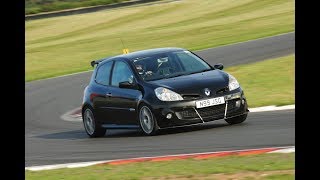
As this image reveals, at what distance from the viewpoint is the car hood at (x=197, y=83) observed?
1398 cm

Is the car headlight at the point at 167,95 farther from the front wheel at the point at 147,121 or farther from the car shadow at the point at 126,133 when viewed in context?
the car shadow at the point at 126,133

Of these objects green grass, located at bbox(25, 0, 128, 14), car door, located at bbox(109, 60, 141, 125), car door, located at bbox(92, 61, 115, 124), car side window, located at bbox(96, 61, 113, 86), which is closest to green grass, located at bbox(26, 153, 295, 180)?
car door, located at bbox(109, 60, 141, 125)

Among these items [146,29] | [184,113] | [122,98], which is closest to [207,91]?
[184,113]

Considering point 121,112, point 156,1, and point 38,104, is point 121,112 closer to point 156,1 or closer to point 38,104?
point 38,104

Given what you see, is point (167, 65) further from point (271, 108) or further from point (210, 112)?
point (271, 108)

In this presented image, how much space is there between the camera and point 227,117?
14094mm

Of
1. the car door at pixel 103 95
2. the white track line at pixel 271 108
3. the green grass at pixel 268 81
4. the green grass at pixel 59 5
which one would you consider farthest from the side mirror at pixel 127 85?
the green grass at pixel 59 5

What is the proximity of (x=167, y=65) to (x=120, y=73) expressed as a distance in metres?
0.90

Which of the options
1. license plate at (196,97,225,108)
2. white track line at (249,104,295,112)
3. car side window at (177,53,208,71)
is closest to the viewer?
license plate at (196,97,225,108)

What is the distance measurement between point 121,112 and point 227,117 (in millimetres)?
1940

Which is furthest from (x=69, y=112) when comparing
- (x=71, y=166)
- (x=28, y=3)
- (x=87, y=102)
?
(x=28, y=3)

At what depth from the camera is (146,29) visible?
45.7 metres

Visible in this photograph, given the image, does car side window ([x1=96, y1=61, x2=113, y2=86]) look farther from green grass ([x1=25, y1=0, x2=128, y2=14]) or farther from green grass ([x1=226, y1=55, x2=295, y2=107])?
green grass ([x1=25, y1=0, x2=128, y2=14])

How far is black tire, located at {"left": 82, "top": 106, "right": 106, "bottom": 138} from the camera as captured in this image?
1566cm
